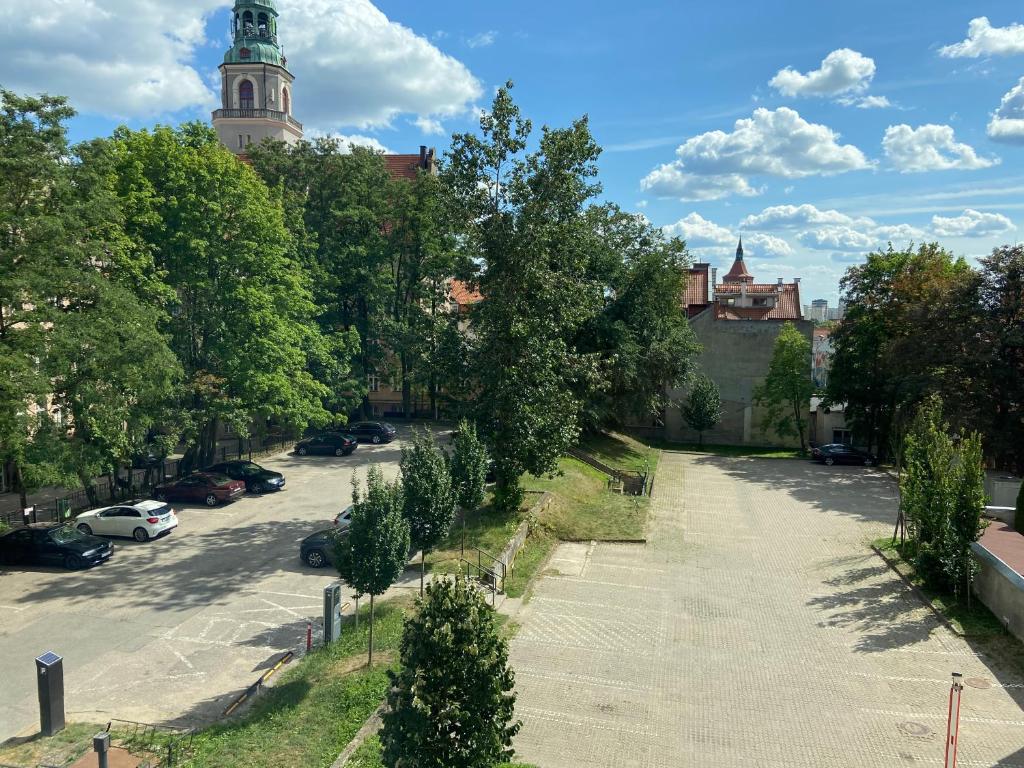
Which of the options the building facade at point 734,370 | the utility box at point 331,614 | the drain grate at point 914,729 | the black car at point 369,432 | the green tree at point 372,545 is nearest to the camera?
the drain grate at point 914,729

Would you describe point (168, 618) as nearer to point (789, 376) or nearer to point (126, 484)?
point (126, 484)

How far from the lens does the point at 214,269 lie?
98.0 ft

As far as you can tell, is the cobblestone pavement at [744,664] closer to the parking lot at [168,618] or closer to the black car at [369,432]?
the parking lot at [168,618]

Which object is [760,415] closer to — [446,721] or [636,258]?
[636,258]

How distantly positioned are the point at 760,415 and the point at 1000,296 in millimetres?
18453

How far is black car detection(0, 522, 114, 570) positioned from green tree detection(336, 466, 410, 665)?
11.1 metres

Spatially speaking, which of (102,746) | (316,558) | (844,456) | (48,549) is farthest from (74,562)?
(844,456)

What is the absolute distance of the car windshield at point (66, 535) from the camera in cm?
2123

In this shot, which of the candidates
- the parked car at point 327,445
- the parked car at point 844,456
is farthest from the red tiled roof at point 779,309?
the parked car at point 327,445

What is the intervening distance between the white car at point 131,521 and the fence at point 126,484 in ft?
5.76

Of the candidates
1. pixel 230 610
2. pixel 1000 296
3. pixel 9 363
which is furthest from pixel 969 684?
pixel 9 363

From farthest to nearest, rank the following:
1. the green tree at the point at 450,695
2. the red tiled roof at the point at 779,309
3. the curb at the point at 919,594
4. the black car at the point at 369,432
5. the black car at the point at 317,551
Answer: the red tiled roof at the point at 779,309, the black car at the point at 369,432, the black car at the point at 317,551, the curb at the point at 919,594, the green tree at the point at 450,695

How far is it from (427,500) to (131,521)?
12.2m

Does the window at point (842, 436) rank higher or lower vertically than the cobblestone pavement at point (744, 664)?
higher
